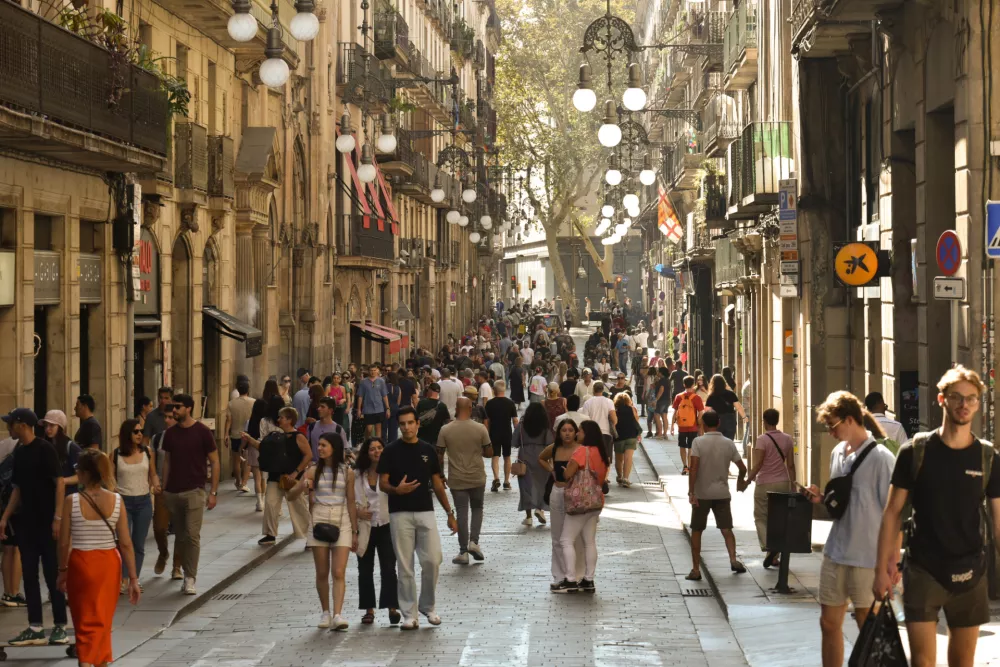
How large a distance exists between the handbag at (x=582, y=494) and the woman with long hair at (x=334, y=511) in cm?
232

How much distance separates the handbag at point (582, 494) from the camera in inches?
545

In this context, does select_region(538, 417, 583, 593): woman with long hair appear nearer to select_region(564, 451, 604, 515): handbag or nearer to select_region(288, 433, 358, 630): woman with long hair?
select_region(564, 451, 604, 515): handbag

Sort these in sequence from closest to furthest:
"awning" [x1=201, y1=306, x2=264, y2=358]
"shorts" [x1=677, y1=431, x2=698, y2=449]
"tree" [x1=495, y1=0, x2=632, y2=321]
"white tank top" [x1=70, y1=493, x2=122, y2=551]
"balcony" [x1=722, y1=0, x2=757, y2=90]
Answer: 1. "white tank top" [x1=70, y1=493, x2=122, y2=551]
2. "shorts" [x1=677, y1=431, x2=698, y2=449]
3. "awning" [x1=201, y1=306, x2=264, y2=358]
4. "balcony" [x1=722, y1=0, x2=757, y2=90]
5. "tree" [x1=495, y1=0, x2=632, y2=321]

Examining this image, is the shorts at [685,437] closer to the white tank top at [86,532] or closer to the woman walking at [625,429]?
the woman walking at [625,429]

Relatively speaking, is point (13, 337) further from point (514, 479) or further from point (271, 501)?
point (514, 479)

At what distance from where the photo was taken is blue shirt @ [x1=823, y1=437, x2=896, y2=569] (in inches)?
344

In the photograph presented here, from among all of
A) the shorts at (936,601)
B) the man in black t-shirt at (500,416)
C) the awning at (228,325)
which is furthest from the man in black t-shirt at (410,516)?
the awning at (228,325)

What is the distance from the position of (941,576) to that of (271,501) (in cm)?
1032

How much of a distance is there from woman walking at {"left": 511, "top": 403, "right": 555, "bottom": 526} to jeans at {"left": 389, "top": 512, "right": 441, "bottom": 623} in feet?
19.7

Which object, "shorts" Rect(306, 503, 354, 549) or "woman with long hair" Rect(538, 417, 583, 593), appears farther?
"woman with long hair" Rect(538, 417, 583, 593)

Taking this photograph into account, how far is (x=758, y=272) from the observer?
97.2 ft

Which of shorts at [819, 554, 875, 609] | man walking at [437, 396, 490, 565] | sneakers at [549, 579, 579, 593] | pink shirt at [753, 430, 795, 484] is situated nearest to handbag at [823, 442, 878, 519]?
shorts at [819, 554, 875, 609]

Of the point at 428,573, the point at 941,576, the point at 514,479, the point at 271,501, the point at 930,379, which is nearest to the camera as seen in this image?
the point at 941,576

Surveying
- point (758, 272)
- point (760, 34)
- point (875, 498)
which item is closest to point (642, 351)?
point (758, 272)
